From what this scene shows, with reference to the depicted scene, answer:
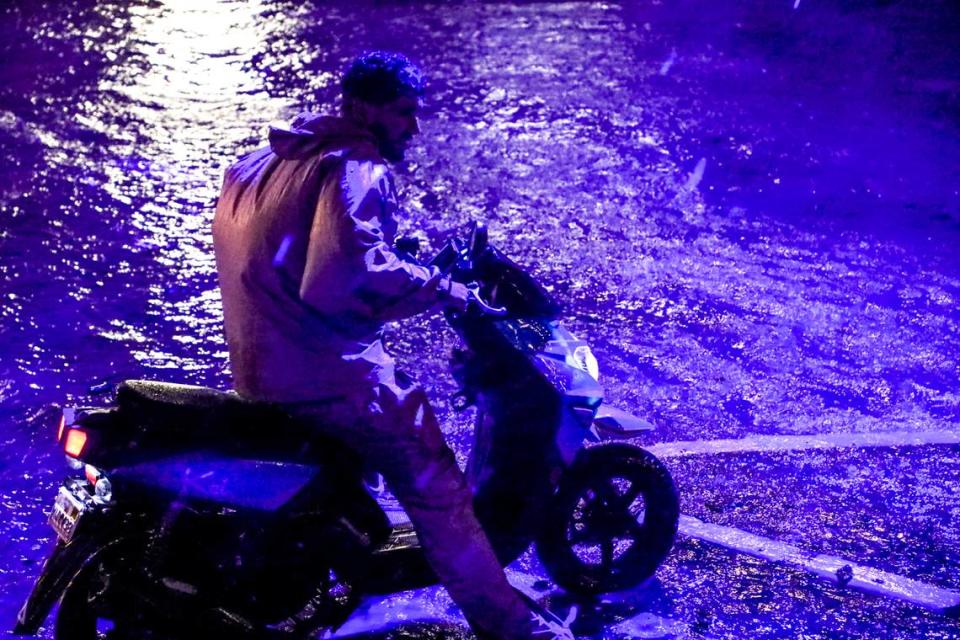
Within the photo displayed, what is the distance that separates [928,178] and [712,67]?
3761mm

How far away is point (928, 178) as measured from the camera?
28.5 ft

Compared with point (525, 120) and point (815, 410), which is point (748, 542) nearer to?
point (815, 410)

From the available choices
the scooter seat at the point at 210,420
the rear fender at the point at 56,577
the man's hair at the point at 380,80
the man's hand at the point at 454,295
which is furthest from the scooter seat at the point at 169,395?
the man's hair at the point at 380,80

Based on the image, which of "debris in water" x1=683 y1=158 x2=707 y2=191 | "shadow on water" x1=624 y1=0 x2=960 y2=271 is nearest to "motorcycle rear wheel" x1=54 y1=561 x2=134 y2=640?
"shadow on water" x1=624 y1=0 x2=960 y2=271

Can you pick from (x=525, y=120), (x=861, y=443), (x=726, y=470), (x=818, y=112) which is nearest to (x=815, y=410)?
(x=861, y=443)

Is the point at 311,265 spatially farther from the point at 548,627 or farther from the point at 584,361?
the point at 548,627

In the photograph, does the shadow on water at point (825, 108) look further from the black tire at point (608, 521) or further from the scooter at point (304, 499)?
the scooter at point (304, 499)

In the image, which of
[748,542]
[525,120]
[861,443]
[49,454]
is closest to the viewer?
[748,542]

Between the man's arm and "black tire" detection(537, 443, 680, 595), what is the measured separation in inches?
48.7

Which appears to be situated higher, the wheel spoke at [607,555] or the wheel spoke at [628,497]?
the wheel spoke at [628,497]

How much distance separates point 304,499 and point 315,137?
1.17 m

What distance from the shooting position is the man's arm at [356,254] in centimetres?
276

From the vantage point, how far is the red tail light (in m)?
2.90

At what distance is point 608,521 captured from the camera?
3.87 metres
